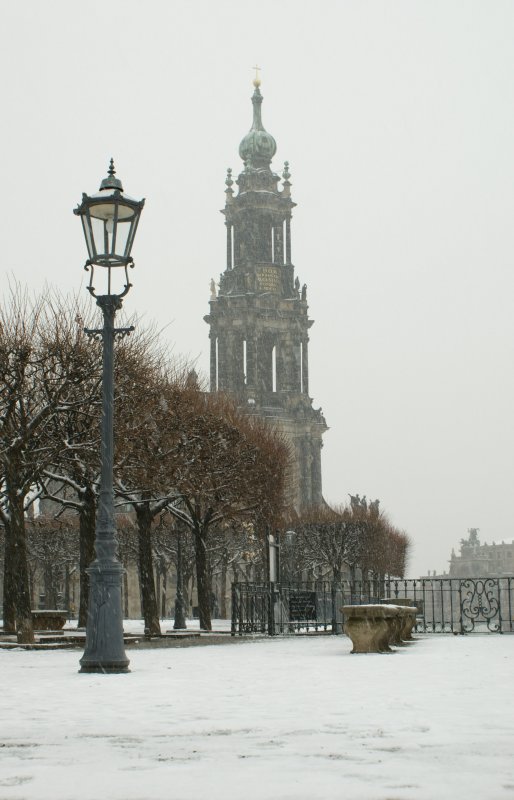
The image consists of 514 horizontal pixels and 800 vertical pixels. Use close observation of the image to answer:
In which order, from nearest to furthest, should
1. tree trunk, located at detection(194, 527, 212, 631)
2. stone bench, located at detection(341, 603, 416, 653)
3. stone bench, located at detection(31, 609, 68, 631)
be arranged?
stone bench, located at detection(341, 603, 416, 653)
stone bench, located at detection(31, 609, 68, 631)
tree trunk, located at detection(194, 527, 212, 631)

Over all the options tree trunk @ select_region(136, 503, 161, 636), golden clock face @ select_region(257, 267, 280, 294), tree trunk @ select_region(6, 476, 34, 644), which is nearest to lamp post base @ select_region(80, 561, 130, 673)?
tree trunk @ select_region(6, 476, 34, 644)

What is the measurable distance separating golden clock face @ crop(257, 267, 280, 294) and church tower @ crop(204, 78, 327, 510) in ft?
0.33

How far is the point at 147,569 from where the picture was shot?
33.1 m

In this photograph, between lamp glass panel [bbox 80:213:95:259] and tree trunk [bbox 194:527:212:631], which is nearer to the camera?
lamp glass panel [bbox 80:213:95:259]

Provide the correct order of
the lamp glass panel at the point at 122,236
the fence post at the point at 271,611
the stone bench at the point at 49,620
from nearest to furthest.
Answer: the lamp glass panel at the point at 122,236 < the fence post at the point at 271,611 < the stone bench at the point at 49,620

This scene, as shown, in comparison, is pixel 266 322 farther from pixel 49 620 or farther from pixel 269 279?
pixel 49 620

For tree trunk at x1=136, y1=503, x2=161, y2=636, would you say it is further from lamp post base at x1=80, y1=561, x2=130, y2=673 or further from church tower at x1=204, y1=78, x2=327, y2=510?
church tower at x1=204, y1=78, x2=327, y2=510

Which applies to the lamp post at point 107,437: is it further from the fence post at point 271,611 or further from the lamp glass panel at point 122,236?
the fence post at point 271,611

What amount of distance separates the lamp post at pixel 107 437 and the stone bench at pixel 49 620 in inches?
872

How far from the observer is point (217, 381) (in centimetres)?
10788

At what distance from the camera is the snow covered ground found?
609 centimetres

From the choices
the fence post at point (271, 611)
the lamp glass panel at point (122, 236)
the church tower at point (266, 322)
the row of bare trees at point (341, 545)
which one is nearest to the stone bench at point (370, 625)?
the lamp glass panel at point (122, 236)

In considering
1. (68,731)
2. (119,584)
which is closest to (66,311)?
(119,584)

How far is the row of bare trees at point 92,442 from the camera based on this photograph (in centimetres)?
2678
